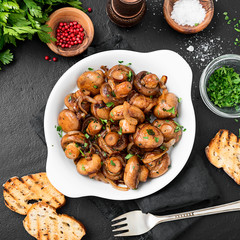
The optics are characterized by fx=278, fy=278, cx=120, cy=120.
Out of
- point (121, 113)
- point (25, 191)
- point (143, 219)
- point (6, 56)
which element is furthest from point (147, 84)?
point (25, 191)

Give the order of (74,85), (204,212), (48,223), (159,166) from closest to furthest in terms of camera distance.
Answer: (159,166), (74,85), (204,212), (48,223)

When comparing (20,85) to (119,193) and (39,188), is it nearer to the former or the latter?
(39,188)

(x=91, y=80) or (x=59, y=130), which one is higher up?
(x=91, y=80)

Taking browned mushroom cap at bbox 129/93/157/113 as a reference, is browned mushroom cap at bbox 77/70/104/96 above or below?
above

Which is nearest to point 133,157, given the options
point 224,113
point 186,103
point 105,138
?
point 105,138

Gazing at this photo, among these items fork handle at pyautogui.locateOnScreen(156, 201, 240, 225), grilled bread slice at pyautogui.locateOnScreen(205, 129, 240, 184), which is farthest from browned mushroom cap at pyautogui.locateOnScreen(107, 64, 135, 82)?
fork handle at pyautogui.locateOnScreen(156, 201, 240, 225)

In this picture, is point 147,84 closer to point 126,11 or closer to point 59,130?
point 126,11

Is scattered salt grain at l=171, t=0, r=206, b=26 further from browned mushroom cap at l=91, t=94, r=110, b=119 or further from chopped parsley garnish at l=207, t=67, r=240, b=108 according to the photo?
browned mushroom cap at l=91, t=94, r=110, b=119
